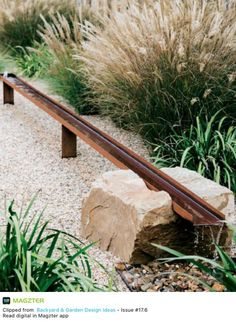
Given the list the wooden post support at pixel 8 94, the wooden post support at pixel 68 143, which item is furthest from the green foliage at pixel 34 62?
the wooden post support at pixel 68 143

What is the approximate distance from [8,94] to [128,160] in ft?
10.4

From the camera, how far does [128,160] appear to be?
3.89 m

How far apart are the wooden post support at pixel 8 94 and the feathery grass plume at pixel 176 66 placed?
1.99 m

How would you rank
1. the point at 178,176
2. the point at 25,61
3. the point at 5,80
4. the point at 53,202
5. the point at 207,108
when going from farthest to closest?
the point at 25,61 → the point at 5,80 → the point at 207,108 → the point at 53,202 → the point at 178,176


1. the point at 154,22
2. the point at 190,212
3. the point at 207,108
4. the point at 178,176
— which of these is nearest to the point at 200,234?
the point at 190,212

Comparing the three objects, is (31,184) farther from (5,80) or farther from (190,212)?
(5,80)

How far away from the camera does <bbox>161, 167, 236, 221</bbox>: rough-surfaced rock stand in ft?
11.1

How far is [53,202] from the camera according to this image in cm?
397

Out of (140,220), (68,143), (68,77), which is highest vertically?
(68,77)

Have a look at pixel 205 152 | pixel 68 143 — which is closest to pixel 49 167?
pixel 68 143

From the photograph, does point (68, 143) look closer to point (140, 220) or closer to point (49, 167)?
point (49, 167)

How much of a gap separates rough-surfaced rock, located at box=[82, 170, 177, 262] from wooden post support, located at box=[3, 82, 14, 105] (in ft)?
11.2
